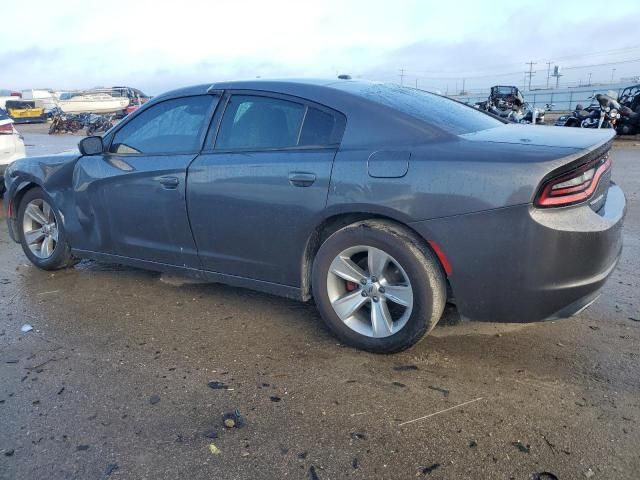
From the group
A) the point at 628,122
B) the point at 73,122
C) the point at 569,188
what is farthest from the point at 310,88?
the point at 73,122

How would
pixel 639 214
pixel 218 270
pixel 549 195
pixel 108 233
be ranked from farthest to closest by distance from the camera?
pixel 639 214, pixel 108 233, pixel 218 270, pixel 549 195

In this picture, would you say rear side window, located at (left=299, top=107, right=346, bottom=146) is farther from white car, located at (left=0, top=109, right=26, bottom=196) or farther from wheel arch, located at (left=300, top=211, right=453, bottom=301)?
white car, located at (left=0, top=109, right=26, bottom=196)

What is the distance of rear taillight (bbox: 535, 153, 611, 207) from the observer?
9.00ft

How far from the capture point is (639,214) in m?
6.58

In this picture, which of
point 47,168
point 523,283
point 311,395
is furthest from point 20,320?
point 523,283

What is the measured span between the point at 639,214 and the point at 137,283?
18.9 ft

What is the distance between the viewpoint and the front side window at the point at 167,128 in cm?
399

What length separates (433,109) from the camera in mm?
3539

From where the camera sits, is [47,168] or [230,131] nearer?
[230,131]

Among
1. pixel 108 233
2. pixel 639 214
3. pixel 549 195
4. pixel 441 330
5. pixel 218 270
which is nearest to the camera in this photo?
pixel 549 195

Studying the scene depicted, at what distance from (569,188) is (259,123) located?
6.50 feet

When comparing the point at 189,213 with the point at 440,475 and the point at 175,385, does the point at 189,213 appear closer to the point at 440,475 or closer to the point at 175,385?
the point at 175,385

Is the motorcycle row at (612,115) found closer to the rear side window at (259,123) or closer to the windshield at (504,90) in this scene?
the windshield at (504,90)

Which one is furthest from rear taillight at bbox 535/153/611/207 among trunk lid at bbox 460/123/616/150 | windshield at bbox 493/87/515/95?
windshield at bbox 493/87/515/95
